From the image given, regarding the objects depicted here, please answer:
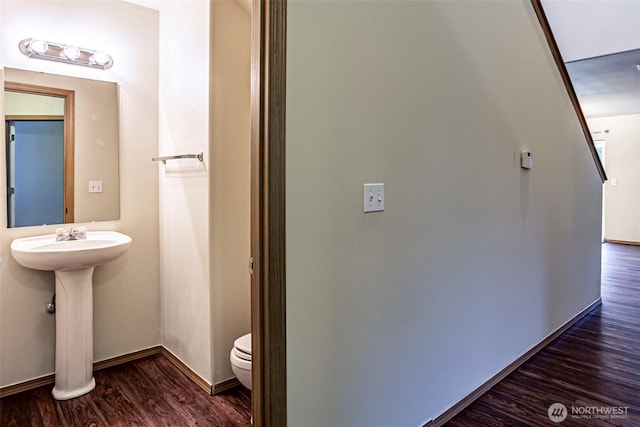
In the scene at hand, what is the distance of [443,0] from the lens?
1.85 metres

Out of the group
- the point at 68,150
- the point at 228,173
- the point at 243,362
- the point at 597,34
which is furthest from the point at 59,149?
the point at 597,34

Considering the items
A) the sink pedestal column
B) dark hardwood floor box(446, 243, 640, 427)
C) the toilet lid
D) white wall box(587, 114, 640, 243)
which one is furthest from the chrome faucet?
white wall box(587, 114, 640, 243)

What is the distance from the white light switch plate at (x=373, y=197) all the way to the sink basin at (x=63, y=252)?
4.87ft

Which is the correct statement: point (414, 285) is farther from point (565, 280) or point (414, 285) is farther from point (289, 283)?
point (565, 280)

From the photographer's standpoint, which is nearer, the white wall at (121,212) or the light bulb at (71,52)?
the white wall at (121,212)

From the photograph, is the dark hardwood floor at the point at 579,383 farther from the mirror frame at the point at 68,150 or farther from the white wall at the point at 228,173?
the mirror frame at the point at 68,150

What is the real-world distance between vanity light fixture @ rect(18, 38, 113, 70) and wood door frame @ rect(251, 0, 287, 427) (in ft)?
5.58

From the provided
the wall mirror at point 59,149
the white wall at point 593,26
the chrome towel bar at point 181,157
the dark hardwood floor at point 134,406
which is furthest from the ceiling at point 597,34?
the dark hardwood floor at point 134,406

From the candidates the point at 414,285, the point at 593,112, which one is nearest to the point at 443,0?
the point at 414,285

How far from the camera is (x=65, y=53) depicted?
241cm

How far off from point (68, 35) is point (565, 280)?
12.2 feet

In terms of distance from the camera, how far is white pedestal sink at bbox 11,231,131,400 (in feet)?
7.29

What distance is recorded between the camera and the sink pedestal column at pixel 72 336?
227 cm

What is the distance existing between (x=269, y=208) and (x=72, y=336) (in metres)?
1.75
